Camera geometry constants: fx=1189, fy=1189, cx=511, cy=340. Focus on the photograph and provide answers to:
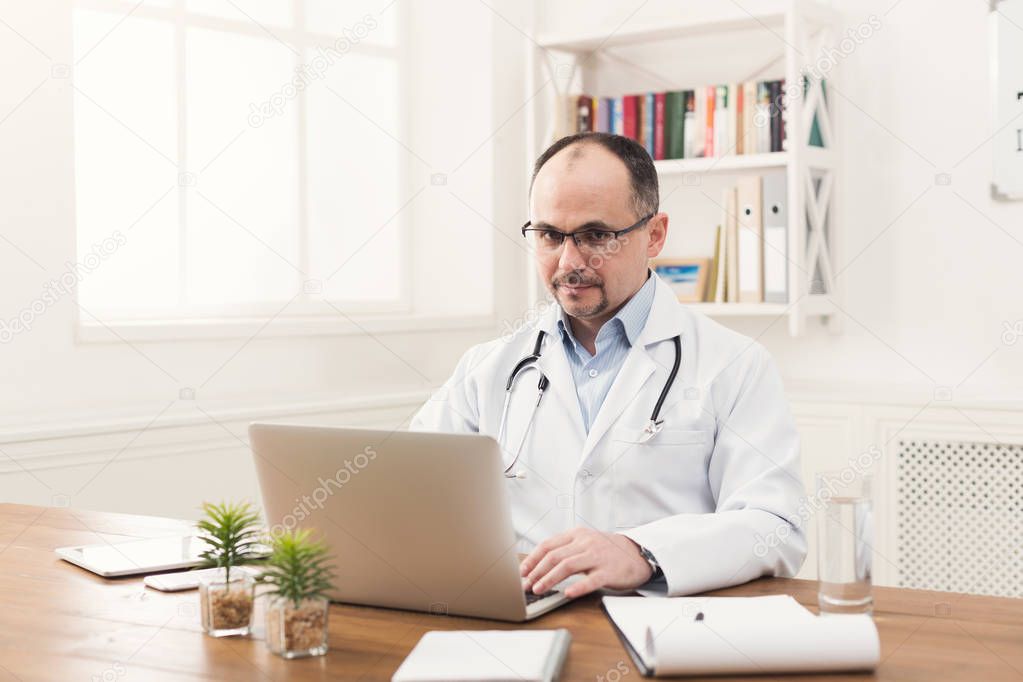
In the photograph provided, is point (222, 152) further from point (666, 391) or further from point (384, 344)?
point (666, 391)

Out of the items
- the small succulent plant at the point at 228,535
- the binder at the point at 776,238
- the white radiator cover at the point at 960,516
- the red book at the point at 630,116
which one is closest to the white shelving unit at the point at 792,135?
the binder at the point at 776,238

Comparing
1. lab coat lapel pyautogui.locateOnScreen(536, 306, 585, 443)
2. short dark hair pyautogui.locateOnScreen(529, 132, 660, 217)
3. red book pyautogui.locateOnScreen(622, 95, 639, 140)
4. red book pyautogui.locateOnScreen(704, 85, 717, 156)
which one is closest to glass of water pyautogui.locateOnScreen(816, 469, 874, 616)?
lab coat lapel pyautogui.locateOnScreen(536, 306, 585, 443)

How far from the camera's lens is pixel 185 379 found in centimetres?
327

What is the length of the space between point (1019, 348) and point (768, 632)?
2428mm

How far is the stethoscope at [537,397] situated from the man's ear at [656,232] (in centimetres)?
19

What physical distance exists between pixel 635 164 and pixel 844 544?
92 cm

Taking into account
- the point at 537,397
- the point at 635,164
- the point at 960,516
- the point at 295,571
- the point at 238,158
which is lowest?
the point at 960,516

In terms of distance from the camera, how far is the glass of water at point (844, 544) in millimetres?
1388

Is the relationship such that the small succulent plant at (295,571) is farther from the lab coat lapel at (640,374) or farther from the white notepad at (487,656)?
the lab coat lapel at (640,374)

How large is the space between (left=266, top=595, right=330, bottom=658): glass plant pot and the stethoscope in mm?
608

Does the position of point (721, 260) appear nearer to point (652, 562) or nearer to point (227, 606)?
point (652, 562)

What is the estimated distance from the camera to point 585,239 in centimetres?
206

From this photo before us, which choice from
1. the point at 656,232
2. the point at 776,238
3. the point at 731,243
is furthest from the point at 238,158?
the point at 656,232

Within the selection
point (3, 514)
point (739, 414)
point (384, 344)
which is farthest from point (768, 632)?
point (384, 344)
